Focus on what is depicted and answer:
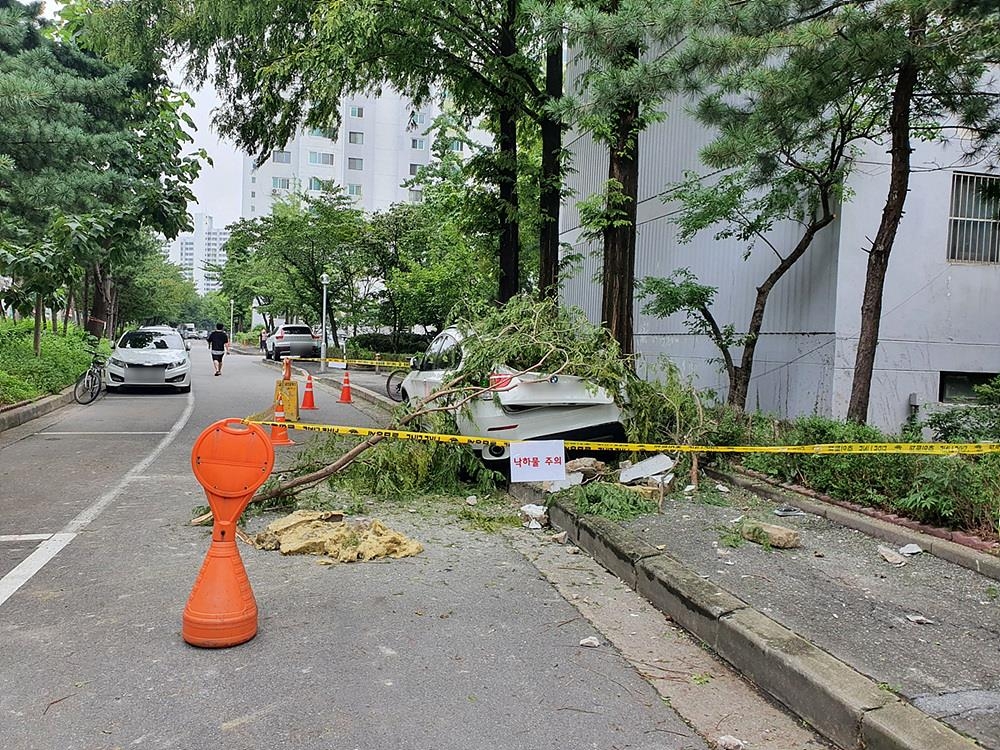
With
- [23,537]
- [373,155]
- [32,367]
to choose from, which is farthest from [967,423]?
[373,155]

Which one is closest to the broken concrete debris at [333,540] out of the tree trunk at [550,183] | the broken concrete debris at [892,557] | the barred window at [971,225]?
the broken concrete debris at [892,557]

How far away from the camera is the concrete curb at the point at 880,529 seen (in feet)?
16.6

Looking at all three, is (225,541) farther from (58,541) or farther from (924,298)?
(924,298)

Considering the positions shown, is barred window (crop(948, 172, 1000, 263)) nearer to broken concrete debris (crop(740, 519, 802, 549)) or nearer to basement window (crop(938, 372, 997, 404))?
basement window (crop(938, 372, 997, 404))

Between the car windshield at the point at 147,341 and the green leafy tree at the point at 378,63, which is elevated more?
the green leafy tree at the point at 378,63

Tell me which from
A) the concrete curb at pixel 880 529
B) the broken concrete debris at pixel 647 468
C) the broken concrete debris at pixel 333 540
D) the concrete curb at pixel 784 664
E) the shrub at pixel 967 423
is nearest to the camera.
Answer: the concrete curb at pixel 784 664

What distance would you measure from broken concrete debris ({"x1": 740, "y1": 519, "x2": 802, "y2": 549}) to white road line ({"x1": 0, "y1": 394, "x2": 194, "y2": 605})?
513 cm

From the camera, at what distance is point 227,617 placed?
3.88m

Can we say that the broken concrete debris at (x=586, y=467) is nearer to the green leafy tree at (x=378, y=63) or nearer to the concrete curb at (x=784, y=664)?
the concrete curb at (x=784, y=664)

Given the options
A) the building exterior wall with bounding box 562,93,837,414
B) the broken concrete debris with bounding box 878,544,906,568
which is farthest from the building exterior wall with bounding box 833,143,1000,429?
the broken concrete debris with bounding box 878,544,906,568

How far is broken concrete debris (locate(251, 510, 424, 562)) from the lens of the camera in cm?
553

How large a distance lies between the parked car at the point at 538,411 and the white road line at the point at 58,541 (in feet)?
11.4

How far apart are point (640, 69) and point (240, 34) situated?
8955mm

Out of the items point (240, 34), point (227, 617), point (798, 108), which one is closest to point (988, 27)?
point (798, 108)
